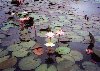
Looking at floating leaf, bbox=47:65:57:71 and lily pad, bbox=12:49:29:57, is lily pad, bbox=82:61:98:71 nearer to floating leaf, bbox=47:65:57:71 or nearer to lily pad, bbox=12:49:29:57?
floating leaf, bbox=47:65:57:71

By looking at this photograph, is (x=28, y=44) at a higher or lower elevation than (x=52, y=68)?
higher

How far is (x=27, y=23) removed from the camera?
10.9ft

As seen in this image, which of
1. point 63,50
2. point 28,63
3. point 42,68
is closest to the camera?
point 42,68

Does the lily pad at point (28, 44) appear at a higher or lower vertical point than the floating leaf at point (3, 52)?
higher

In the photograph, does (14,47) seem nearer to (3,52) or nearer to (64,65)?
(3,52)

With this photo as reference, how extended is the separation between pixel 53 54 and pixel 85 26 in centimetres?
110

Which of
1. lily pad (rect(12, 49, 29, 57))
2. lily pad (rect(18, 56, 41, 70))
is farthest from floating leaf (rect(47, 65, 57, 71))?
lily pad (rect(12, 49, 29, 57))

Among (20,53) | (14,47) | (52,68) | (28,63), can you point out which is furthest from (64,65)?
(14,47)

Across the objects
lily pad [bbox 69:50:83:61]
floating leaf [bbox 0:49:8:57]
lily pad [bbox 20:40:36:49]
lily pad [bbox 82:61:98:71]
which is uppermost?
lily pad [bbox 20:40:36:49]

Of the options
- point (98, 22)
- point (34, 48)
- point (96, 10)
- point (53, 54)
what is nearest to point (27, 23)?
point (34, 48)

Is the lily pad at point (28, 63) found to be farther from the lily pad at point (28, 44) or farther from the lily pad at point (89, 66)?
the lily pad at point (89, 66)

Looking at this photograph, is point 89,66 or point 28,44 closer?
point 89,66

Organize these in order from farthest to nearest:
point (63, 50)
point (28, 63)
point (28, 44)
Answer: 1. point (28, 44)
2. point (63, 50)
3. point (28, 63)

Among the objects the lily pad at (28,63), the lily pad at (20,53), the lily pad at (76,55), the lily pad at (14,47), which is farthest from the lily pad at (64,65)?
the lily pad at (14,47)
